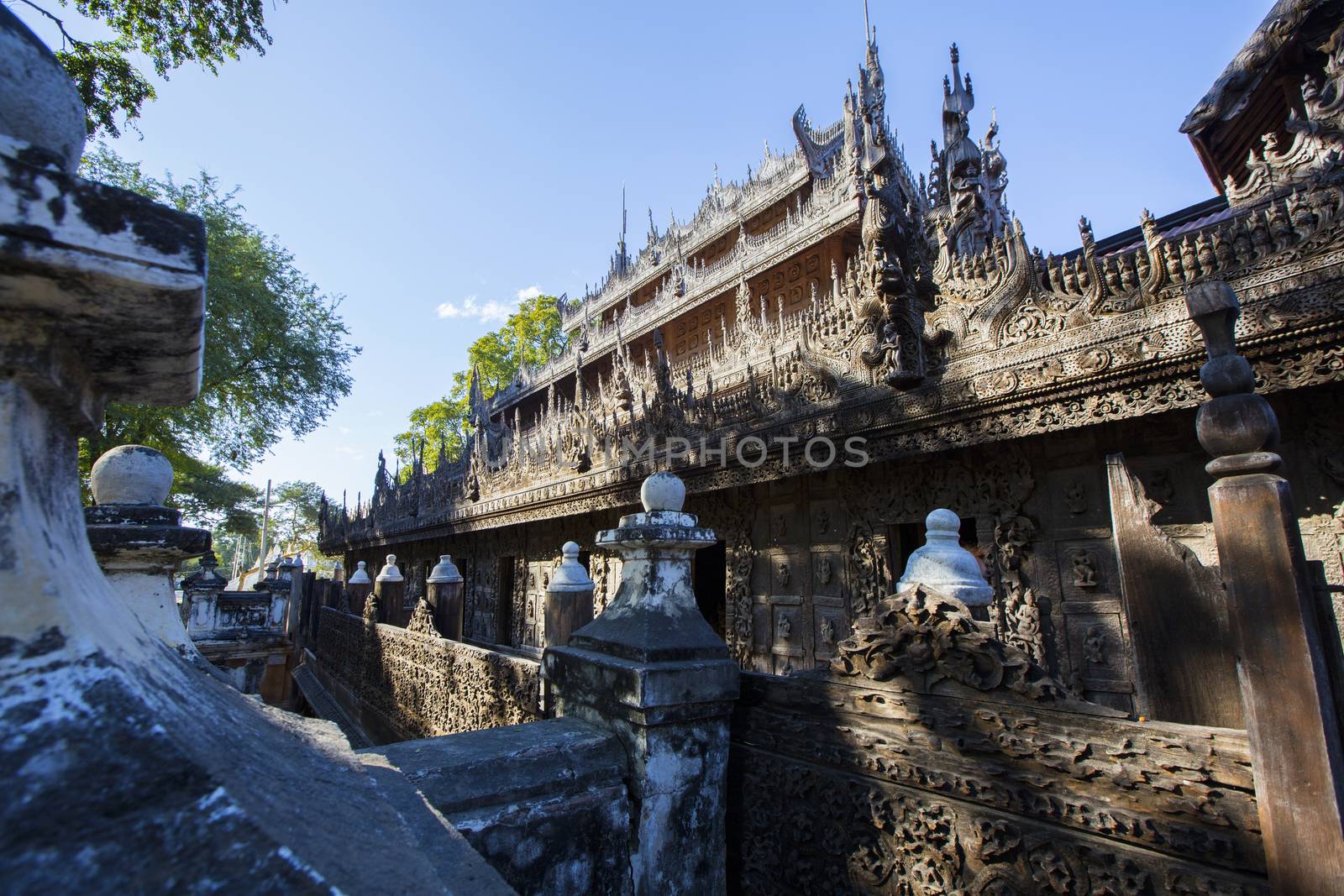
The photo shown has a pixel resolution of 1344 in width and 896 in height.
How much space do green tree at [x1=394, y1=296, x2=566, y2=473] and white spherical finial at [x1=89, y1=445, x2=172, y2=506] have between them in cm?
3121

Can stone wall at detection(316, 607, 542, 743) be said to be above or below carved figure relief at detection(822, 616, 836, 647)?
below

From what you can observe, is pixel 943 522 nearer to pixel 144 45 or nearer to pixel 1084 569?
pixel 1084 569

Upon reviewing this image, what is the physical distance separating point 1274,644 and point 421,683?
764 cm

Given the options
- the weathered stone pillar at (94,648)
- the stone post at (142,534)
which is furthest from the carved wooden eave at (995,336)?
the weathered stone pillar at (94,648)

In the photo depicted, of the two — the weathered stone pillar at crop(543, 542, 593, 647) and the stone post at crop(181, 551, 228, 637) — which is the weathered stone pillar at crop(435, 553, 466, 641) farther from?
the stone post at crop(181, 551, 228, 637)

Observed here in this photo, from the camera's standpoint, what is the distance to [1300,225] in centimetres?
400

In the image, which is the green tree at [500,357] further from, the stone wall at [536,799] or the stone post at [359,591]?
the stone wall at [536,799]

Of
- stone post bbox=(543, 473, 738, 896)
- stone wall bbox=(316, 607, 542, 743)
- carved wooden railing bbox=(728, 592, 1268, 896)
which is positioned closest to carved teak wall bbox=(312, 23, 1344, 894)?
carved wooden railing bbox=(728, 592, 1268, 896)

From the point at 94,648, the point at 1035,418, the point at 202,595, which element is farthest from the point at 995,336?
the point at 202,595

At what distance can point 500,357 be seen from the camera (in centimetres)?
3575

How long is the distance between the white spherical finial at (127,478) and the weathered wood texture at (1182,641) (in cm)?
499

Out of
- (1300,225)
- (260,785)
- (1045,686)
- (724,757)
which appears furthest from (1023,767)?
(1300,225)

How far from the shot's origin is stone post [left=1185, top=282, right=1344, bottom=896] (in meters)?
1.60

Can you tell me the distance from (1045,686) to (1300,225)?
4069 mm
